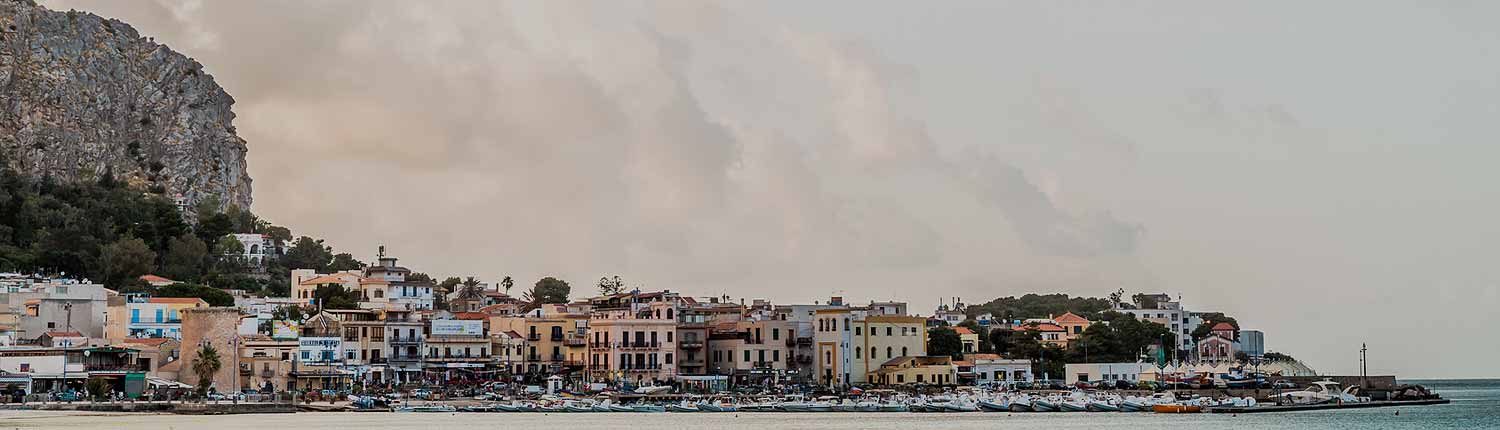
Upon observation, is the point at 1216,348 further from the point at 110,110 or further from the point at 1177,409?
the point at 110,110

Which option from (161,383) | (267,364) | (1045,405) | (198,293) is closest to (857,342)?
(1045,405)

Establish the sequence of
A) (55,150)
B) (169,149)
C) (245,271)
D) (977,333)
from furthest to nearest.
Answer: (169,149), (55,150), (245,271), (977,333)

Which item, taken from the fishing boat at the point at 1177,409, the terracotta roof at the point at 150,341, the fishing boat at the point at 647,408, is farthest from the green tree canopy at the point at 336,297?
the fishing boat at the point at 1177,409

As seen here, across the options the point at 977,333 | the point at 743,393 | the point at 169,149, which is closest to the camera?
the point at 743,393

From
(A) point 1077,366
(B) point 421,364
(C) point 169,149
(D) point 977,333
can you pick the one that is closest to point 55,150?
(C) point 169,149

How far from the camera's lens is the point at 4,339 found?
82.8m

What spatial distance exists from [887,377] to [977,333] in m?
21.2

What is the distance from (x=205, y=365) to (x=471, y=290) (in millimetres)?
44035

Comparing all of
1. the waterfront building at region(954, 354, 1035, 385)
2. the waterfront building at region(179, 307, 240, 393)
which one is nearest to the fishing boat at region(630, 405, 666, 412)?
the waterfront building at region(179, 307, 240, 393)

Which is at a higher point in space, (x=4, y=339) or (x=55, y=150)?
(x=55, y=150)

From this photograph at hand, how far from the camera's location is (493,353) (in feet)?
311

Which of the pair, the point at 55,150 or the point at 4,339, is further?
the point at 55,150

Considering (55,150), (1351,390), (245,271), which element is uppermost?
(55,150)

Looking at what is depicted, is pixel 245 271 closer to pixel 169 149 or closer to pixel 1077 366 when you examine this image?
pixel 169 149
